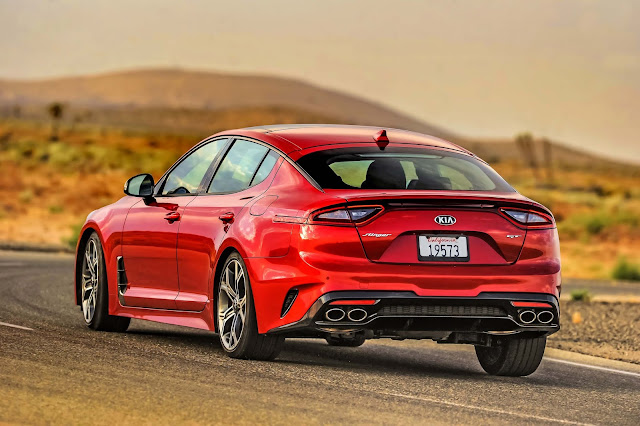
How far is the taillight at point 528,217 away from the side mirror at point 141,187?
10.9 ft

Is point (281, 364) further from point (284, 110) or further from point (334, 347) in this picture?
point (284, 110)

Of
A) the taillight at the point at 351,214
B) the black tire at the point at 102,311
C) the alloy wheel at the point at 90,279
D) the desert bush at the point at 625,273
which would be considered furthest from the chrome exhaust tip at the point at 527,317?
the desert bush at the point at 625,273

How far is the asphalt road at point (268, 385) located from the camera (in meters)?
7.18

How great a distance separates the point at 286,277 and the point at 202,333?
3.40 m

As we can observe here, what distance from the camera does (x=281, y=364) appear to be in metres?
9.30

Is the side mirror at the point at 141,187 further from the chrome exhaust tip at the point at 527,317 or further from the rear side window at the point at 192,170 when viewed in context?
the chrome exhaust tip at the point at 527,317

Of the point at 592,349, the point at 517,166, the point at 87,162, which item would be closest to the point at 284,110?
the point at 517,166

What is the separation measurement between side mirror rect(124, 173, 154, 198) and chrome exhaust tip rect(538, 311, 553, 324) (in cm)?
356

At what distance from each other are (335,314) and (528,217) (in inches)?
62.2

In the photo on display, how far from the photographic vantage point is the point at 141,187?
424 inches

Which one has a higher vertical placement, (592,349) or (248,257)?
(248,257)

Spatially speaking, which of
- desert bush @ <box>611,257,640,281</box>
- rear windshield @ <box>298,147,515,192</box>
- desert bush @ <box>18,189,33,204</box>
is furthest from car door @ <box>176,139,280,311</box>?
desert bush @ <box>18,189,33,204</box>

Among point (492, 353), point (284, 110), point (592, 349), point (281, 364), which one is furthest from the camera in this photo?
point (284, 110)

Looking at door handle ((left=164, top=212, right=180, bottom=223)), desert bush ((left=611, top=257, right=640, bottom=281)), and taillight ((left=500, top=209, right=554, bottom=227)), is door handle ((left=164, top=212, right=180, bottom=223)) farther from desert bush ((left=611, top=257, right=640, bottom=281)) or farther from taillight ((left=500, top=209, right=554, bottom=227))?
desert bush ((left=611, top=257, right=640, bottom=281))
